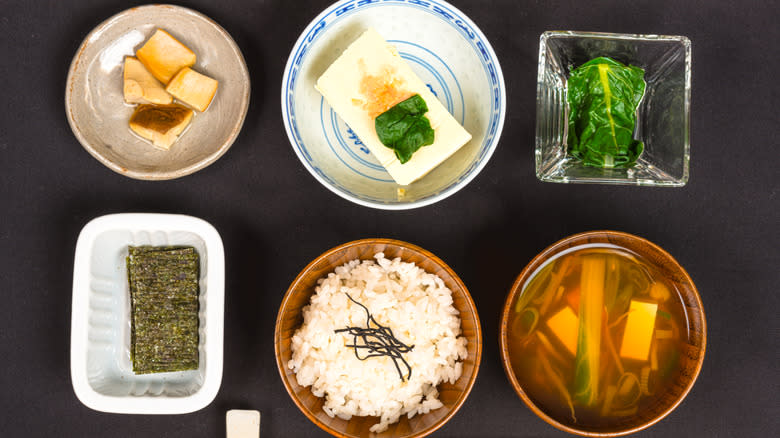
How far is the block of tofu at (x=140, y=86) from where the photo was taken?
5.84 feet

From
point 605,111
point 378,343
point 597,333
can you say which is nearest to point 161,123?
point 378,343

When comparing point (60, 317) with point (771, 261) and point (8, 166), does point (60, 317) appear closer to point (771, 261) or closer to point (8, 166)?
point (8, 166)

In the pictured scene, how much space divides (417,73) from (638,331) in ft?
3.76

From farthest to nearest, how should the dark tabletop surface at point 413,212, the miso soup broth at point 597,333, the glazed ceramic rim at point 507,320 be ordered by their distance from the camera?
the dark tabletop surface at point 413,212 < the miso soup broth at point 597,333 < the glazed ceramic rim at point 507,320

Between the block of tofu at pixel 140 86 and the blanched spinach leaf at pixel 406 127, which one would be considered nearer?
the blanched spinach leaf at pixel 406 127

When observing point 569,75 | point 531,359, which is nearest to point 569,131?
point 569,75

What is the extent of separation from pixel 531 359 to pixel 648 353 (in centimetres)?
39

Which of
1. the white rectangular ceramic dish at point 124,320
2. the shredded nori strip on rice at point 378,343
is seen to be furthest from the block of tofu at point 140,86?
the shredded nori strip on rice at point 378,343

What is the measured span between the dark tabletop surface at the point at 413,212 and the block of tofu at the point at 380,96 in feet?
0.81

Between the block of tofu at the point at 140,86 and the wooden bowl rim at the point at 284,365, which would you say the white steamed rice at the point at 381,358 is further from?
the block of tofu at the point at 140,86

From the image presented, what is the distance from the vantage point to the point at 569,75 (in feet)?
5.82

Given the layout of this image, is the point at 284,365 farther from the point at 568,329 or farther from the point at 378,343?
the point at 568,329

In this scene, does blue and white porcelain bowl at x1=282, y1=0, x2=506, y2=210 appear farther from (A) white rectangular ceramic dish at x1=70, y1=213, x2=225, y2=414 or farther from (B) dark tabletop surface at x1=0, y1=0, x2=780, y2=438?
(A) white rectangular ceramic dish at x1=70, y1=213, x2=225, y2=414

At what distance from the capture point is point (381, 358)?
1.66 meters
